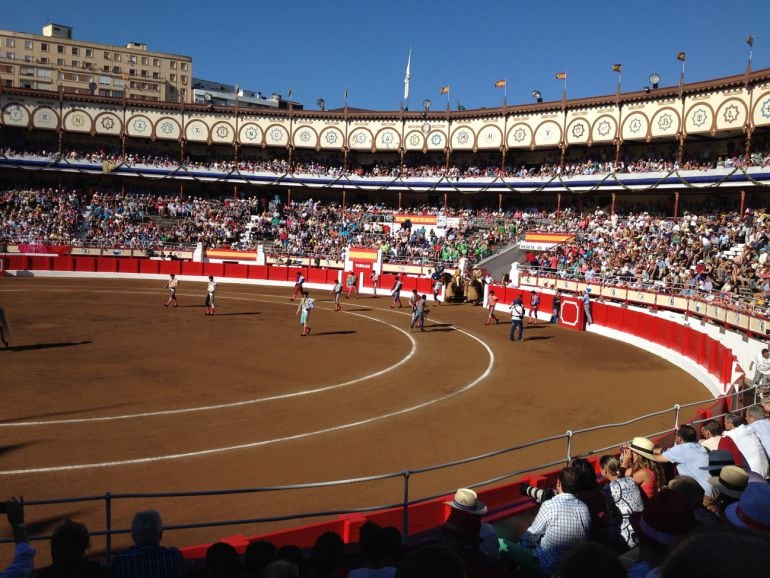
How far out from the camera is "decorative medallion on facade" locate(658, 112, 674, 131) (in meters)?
43.2

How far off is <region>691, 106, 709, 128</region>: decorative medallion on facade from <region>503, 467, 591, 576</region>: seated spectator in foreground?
42.8 m

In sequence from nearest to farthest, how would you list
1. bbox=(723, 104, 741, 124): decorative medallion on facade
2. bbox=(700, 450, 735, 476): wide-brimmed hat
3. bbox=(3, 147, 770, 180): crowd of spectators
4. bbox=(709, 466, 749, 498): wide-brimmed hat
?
bbox=(709, 466, 749, 498): wide-brimmed hat → bbox=(700, 450, 735, 476): wide-brimmed hat → bbox=(723, 104, 741, 124): decorative medallion on facade → bbox=(3, 147, 770, 180): crowd of spectators

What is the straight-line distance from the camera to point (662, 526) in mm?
3162

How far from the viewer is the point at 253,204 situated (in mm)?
56844

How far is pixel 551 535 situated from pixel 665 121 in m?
44.7

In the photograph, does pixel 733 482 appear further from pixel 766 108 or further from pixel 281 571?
pixel 766 108

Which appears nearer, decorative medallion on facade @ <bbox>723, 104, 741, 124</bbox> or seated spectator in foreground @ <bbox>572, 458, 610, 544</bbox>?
seated spectator in foreground @ <bbox>572, 458, 610, 544</bbox>

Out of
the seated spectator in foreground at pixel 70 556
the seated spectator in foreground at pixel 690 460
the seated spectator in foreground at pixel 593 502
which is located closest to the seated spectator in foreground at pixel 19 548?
the seated spectator in foreground at pixel 70 556

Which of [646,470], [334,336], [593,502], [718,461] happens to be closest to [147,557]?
[593,502]

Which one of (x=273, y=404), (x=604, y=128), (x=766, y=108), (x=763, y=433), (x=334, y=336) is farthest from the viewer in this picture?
(x=604, y=128)

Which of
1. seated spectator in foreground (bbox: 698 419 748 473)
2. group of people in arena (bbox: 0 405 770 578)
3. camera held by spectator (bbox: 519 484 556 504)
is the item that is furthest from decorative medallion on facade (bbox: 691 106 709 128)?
camera held by spectator (bbox: 519 484 556 504)

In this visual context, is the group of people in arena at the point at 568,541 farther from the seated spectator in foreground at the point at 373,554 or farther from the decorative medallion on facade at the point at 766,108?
the decorative medallion on facade at the point at 766,108

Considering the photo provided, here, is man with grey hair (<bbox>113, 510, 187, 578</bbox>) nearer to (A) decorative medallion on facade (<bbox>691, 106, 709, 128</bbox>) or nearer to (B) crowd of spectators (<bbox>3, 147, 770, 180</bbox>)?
(A) decorative medallion on facade (<bbox>691, 106, 709, 128</bbox>)

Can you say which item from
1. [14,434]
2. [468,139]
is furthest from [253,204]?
[14,434]
